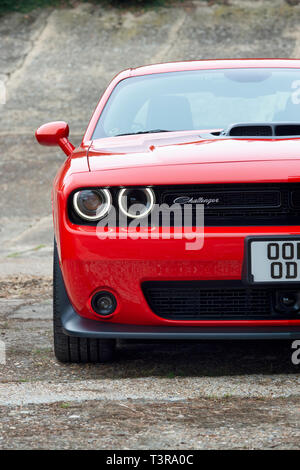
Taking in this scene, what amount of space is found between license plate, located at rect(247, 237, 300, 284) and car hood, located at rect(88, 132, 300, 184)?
27 centimetres

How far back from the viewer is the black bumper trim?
11.7ft

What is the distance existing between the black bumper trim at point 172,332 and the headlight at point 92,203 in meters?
0.48

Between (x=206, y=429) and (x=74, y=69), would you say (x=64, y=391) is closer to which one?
(x=206, y=429)

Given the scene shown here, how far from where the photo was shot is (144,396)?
11.3 ft

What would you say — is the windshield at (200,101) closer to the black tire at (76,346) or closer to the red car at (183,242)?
the red car at (183,242)

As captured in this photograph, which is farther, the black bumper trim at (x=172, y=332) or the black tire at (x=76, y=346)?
the black tire at (x=76, y=346)

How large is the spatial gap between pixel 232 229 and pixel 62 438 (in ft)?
3.76

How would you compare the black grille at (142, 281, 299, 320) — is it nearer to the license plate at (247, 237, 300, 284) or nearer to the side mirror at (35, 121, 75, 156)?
the license plate at (247, 237, 300, 284)

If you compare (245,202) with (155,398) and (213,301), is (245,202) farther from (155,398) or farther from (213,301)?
(155,398)

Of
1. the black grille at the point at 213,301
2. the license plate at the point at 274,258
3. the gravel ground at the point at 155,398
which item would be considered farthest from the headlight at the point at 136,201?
the gravel ground at the point at 155,398

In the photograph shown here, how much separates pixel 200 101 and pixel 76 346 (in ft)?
5.35

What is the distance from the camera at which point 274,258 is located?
11.4 ft

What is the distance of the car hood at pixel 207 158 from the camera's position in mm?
3541

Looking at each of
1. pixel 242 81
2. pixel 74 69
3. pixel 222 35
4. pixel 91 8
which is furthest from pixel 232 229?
pixel 91 8
